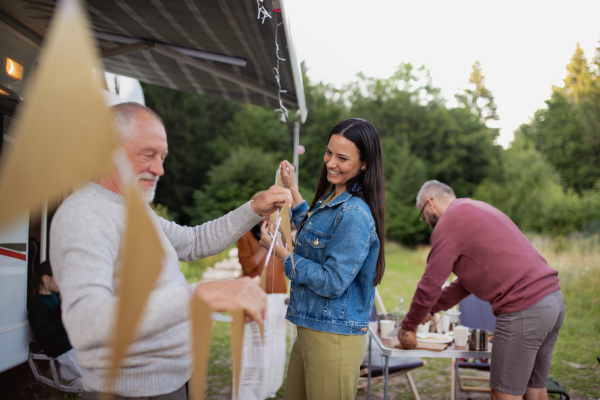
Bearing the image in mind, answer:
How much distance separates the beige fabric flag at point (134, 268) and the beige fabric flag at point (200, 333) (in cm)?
11

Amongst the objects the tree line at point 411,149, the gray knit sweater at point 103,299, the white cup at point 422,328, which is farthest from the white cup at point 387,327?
the tree line at point 411,149

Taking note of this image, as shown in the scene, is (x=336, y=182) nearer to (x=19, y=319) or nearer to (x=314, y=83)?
(x=19, y=319)

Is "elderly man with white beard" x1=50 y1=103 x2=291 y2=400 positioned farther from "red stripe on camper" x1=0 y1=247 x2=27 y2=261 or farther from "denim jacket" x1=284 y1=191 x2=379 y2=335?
"red stripe on camper" x1=0 y1=247 x2=27 y2=261

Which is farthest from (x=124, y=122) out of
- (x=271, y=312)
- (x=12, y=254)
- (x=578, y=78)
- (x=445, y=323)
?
(x=578, y=78)

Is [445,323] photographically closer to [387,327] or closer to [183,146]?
[387,327]

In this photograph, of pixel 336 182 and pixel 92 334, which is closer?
pixel 92 334

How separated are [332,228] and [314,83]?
30.3 meters

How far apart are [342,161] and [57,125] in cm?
154

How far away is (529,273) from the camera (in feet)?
8.60

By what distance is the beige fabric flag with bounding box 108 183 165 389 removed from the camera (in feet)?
2.75

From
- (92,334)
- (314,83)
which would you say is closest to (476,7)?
(314,83)

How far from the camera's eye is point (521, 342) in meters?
2.58

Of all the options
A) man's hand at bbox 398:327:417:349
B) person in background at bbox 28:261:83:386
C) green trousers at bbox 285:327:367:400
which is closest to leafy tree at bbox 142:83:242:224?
person in background at bbox 28:261:83:386

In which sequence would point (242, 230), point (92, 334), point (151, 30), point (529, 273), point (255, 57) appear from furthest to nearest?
1. point (255, 57)
2. point (151, 30)
3. point (529, 273)
4. point (242, 230)
5. point (92, 334)
